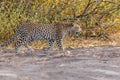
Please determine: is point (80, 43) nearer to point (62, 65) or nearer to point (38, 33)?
point (38, 33)

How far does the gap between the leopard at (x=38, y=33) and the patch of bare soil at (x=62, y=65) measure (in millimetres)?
806

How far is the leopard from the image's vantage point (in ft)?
40.3

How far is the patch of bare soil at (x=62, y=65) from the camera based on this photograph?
330 inches

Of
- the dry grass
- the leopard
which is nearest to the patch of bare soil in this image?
the leopard

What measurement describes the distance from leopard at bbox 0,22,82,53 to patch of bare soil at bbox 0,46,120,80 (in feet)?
2.64

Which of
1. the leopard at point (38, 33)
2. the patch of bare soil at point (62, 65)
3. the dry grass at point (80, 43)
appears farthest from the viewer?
the dry grass at point (80, 43)

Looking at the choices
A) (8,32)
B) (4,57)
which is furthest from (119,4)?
(4,57)

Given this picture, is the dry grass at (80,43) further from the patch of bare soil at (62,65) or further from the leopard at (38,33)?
the patch of bare soil at (62,65)

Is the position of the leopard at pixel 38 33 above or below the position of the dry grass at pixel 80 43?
above

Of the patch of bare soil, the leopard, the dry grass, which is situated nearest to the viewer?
the patch of bare soil

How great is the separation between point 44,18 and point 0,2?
135 centimetres

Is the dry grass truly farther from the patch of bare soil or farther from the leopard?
the patch of bare soil

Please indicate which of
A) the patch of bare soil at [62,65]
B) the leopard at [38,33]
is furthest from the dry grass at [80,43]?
the patch of bare soil at [62,65]

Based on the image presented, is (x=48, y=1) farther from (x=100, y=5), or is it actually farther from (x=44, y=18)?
(x=100, y=5)
